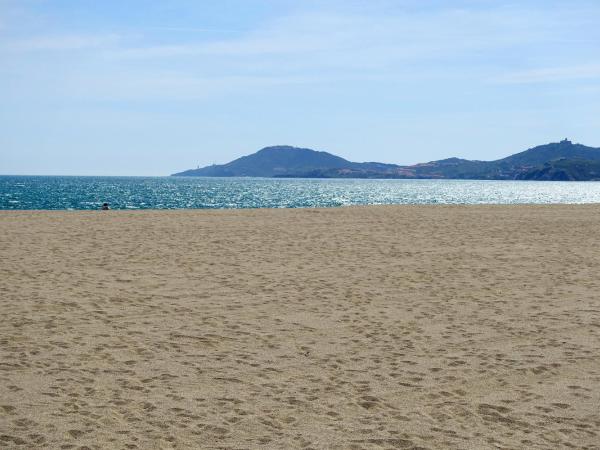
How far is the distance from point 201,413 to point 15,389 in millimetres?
2539

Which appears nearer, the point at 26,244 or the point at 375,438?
the point at 375,438

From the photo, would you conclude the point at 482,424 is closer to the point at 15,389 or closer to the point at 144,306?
the point at 15,389

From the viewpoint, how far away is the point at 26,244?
21.1 meters

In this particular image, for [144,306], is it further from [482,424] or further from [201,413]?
[482,424]

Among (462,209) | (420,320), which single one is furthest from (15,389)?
(462,209)

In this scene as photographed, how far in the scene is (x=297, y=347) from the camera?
998 cm

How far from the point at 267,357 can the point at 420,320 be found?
12.1 ft

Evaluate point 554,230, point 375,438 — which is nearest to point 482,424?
point 375,438

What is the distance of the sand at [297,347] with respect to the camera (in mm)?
6863

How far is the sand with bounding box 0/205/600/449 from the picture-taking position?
686 centimetres

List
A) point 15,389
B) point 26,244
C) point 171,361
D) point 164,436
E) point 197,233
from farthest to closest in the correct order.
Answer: point 197,233, point 26,244, point 171,361, point 15,389, point 164,436

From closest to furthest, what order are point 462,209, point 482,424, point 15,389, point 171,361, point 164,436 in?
point 164,436, point 482,424, point 15,389, point 171,361, point 462,209

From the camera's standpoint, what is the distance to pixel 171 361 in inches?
359

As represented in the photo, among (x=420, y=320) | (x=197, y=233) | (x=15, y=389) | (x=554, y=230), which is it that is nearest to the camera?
(x=15, y=389)
